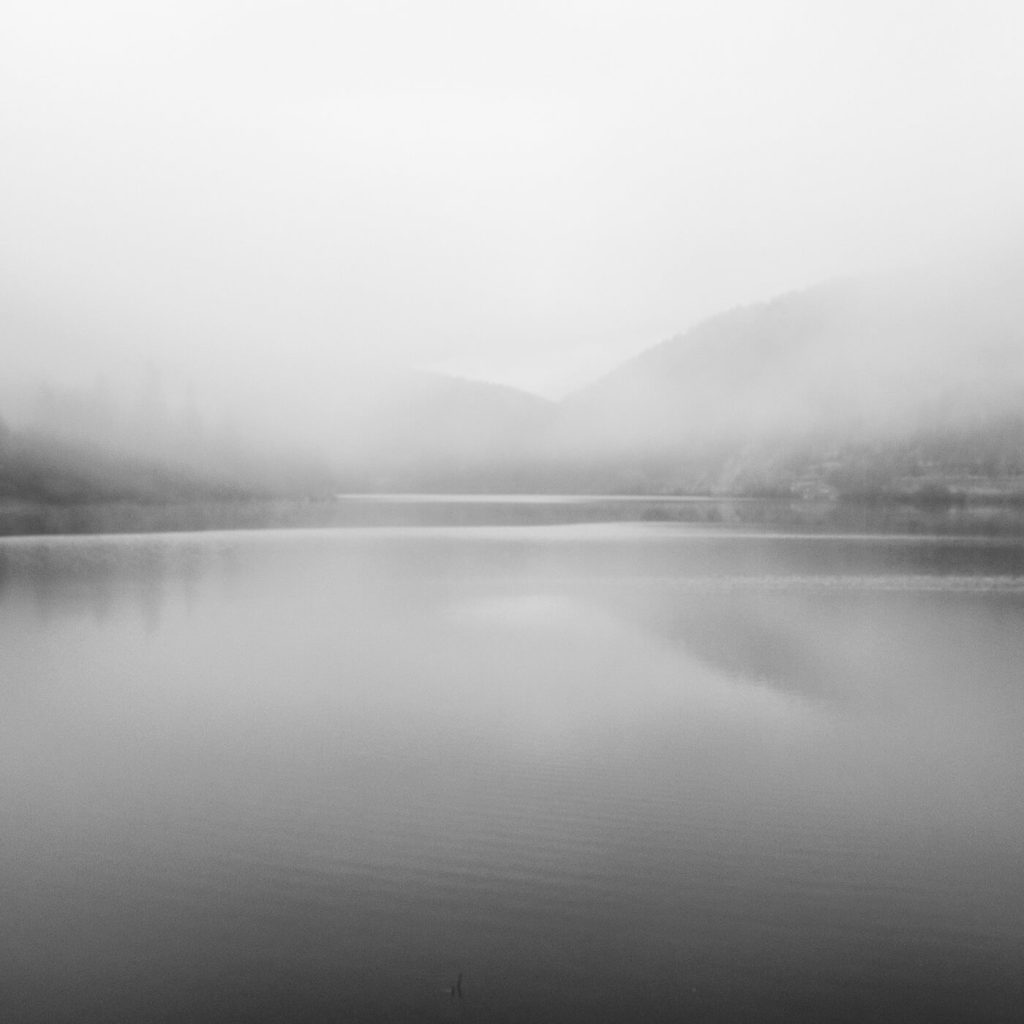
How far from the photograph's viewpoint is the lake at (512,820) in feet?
40.9

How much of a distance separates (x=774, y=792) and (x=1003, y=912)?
18.2ft

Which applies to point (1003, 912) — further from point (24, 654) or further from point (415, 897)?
point (24, 654)

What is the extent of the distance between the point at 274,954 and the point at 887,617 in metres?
35.6

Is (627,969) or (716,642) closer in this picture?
(627,969)

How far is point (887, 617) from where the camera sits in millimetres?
42094

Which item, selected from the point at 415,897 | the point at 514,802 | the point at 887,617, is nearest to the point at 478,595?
the point at 887,617

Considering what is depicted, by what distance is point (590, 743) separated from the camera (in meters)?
22.6

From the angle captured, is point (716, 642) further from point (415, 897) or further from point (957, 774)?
point (415, 897)

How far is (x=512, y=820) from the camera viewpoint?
17688 mm

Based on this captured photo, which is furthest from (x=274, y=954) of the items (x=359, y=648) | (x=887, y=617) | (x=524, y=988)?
(x=887, y=617)

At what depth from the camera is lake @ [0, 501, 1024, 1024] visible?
1245 centimetres

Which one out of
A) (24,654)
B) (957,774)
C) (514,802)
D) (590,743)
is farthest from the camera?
(24,654)

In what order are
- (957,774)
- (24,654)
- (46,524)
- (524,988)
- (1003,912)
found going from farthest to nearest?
(46,524) → (24,654) → (957,774) → (1003,912) → (524,988)

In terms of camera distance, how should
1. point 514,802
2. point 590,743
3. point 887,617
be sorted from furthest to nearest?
1. point 887,617
2. point 590,743
3. point 514,802
